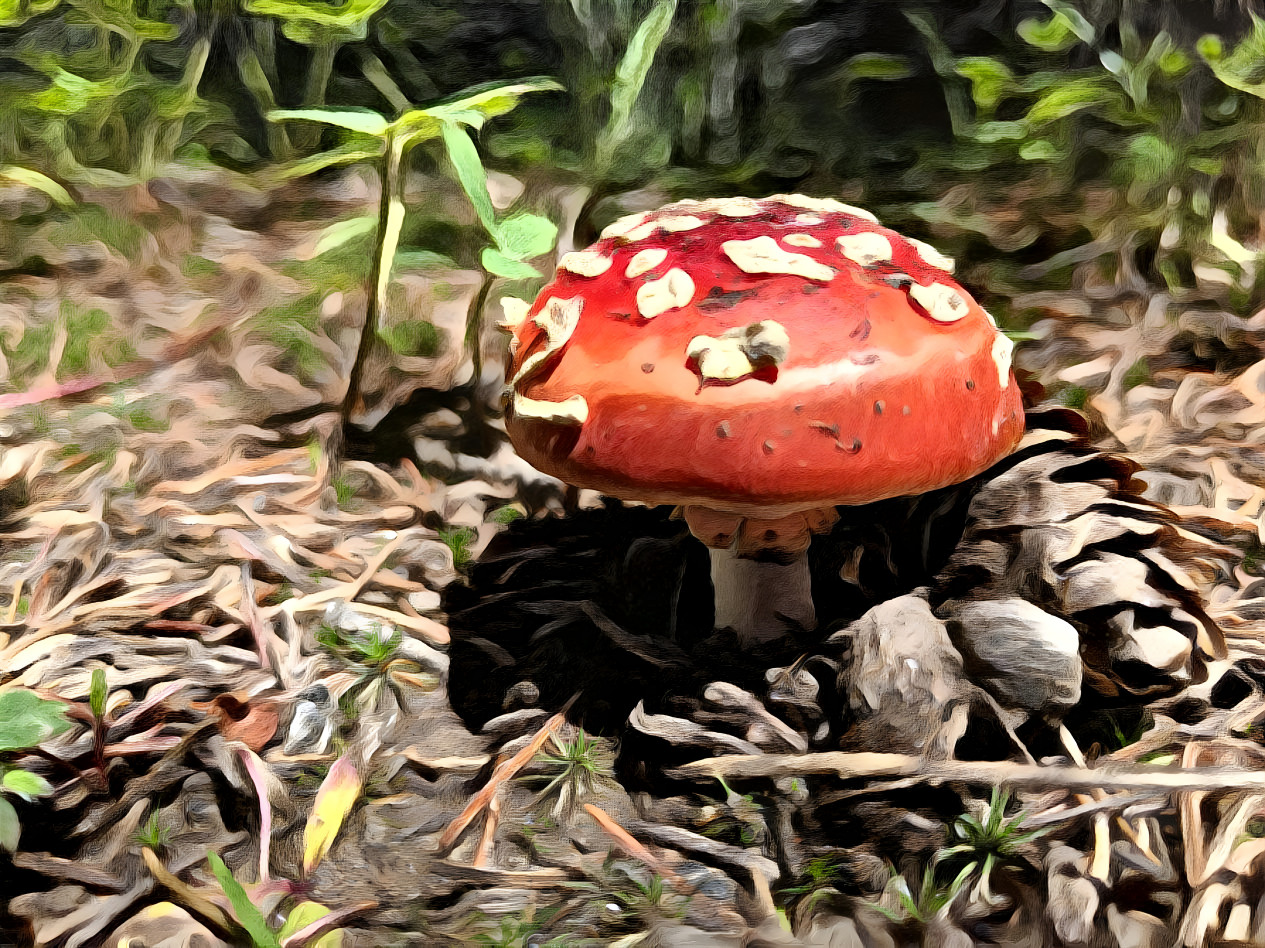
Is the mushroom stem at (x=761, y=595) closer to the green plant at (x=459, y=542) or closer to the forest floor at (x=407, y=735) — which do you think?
the forest floor at (x=407, y=735)

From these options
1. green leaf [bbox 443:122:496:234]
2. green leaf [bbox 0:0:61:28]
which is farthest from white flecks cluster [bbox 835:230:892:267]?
green leaf [bbox 0:0:61:28]

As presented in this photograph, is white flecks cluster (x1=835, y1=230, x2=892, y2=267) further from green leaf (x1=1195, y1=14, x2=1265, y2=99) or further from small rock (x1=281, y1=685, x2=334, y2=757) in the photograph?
green leaf (x1=1195, y1=14, x2=1265, y2=99)

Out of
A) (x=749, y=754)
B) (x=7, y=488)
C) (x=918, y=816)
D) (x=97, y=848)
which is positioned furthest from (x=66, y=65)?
(x=918, y=816)

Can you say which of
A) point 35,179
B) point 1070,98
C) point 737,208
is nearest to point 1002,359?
point 737,208

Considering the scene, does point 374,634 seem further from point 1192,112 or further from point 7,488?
point 1192,112

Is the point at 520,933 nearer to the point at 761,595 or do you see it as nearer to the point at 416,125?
the point at 761,595

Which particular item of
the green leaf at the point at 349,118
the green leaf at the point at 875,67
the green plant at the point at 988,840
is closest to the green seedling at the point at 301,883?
the green plant at the point at 988,840
